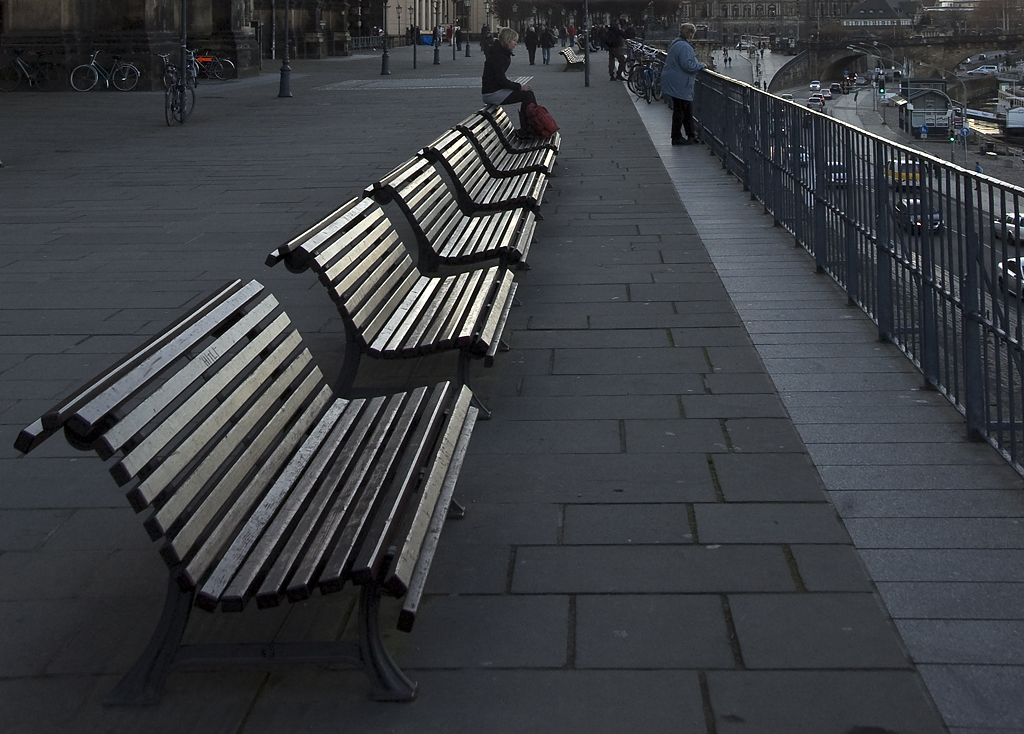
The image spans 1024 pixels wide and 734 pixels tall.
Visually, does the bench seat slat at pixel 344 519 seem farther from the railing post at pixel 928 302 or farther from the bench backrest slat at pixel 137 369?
the railing post at pixel 928 302

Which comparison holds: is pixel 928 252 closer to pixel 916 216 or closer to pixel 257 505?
pixel 916 216

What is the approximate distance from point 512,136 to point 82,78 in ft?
58.5

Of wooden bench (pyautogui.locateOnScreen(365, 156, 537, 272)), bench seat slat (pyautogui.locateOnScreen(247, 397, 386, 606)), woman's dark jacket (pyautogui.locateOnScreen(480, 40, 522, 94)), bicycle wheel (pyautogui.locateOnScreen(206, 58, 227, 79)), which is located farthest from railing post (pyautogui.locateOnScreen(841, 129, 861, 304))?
bicycle wheel (pyautogui.locateOnScreen(206, 58, 227, 79))

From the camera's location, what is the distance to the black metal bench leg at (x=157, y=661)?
9.74 ft

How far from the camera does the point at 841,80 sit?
11306 cm

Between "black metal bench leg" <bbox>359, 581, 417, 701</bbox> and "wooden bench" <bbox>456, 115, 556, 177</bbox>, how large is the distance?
21.9 ft

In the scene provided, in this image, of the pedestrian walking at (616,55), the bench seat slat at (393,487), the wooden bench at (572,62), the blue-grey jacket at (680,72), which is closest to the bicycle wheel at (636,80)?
the pedestrian walking at (616,55)

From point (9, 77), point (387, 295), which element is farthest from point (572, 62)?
point (387, 295)

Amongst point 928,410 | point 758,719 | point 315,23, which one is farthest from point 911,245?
point 315,23

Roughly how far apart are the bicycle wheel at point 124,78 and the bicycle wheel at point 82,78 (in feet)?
1.56

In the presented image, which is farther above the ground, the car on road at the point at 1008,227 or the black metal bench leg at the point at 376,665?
the car on road at the point at 1008,227

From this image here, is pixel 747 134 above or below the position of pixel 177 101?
below

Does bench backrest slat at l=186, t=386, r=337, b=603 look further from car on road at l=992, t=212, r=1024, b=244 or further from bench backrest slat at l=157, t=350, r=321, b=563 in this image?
car on road at l=992, t=212, r=1024, b=244

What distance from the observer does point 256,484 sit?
3.31 m
